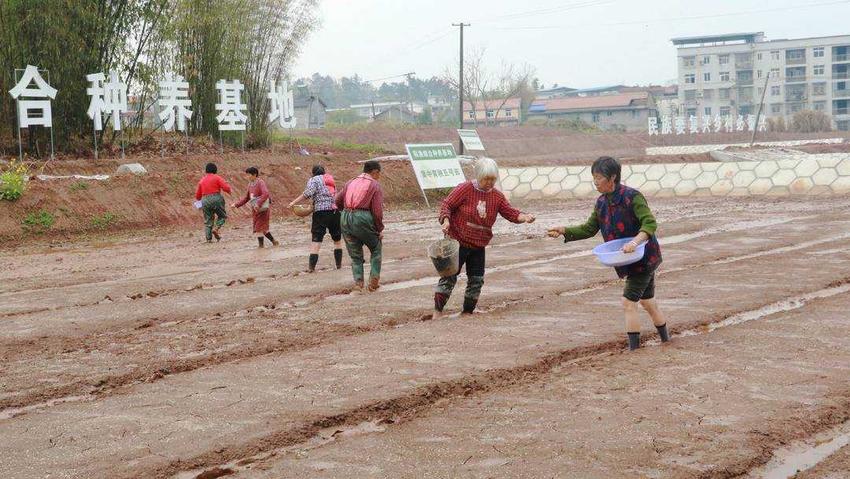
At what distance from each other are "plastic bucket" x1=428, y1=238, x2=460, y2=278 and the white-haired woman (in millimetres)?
147

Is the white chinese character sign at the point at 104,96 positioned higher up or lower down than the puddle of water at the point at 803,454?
higher up

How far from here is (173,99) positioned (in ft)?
88.4

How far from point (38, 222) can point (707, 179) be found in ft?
53.7

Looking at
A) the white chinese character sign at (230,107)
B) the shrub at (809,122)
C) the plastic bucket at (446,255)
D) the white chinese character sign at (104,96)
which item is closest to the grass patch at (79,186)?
the white chinese character sign at (104,96)

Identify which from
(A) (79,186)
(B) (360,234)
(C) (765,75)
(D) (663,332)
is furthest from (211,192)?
(C) (765,75)

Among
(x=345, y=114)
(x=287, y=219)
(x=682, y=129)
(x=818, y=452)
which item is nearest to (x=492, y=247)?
(x=287, y=219)

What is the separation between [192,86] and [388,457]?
1006 inches

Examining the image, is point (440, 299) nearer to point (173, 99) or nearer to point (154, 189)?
point (154, 189)

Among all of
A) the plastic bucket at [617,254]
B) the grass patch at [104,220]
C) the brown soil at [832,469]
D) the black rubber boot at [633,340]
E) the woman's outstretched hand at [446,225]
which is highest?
the woman's outstretched hand at [446,225]

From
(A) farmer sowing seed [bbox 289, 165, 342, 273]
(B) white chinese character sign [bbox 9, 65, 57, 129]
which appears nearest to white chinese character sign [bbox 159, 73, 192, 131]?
(B) white chinese character sign [bbox 9, 65, 57, 129]

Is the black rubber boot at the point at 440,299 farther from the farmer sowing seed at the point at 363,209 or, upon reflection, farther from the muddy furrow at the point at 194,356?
the farmer sowing seed at the point at 363,209

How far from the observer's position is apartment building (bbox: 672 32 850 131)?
287 feet

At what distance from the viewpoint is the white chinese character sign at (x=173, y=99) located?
87.9ft

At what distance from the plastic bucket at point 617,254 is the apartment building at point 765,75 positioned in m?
84.9
